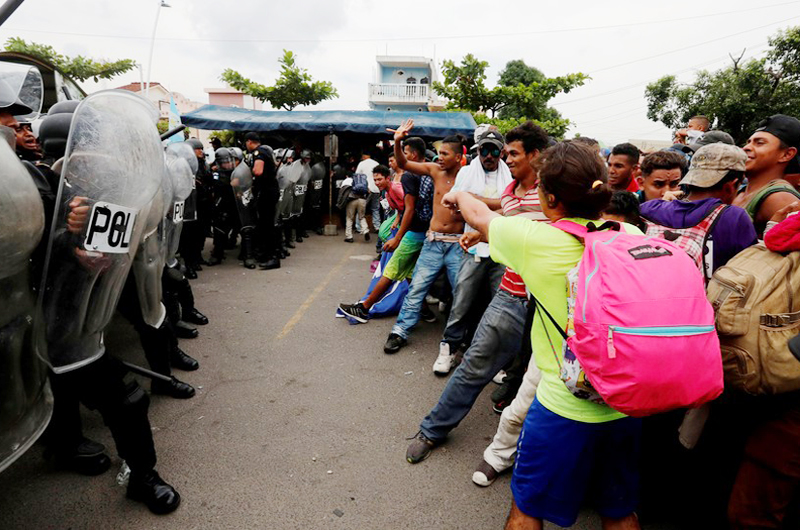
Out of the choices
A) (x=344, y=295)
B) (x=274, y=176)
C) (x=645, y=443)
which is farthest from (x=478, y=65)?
(x=645, y=443)

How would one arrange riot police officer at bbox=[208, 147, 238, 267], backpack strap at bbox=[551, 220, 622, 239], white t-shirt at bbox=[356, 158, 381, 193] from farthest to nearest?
white t-shirt at bbox=[356, 158, 381, 193], riot police officer at bbox=[208, 147, 238, 267], backpack strap at bbox=[551, 220, 622, 239]

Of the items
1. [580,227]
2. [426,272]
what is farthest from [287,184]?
[580,227]

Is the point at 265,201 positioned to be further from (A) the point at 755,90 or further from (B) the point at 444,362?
(A) the point at 755,90

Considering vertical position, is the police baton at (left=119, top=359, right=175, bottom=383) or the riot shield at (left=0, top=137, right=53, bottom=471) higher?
the riot shield at (left=0, top=137, right=53, bottom=471)

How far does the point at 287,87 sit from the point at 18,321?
70.8 ft

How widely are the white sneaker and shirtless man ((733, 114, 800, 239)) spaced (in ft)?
7.69

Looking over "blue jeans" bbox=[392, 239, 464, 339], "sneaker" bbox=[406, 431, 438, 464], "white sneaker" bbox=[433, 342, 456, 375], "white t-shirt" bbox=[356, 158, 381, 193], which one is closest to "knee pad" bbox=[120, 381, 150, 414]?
"sneaker" bbox=[406, 431, 438, 464]

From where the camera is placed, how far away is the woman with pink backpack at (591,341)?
1.27 meters

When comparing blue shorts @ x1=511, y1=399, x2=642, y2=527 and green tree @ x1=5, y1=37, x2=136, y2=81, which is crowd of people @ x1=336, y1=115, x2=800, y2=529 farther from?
green tree @ x1=5, y1=37, x2=136, y2=81

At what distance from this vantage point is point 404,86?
4022 cm

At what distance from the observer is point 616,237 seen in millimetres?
1425

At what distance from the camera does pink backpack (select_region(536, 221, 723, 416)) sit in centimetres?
126

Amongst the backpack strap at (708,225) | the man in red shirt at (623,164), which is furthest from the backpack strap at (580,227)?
the man in red shirt at (623,164)

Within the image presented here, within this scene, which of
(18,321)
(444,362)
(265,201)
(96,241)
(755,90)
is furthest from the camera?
(755,90)
